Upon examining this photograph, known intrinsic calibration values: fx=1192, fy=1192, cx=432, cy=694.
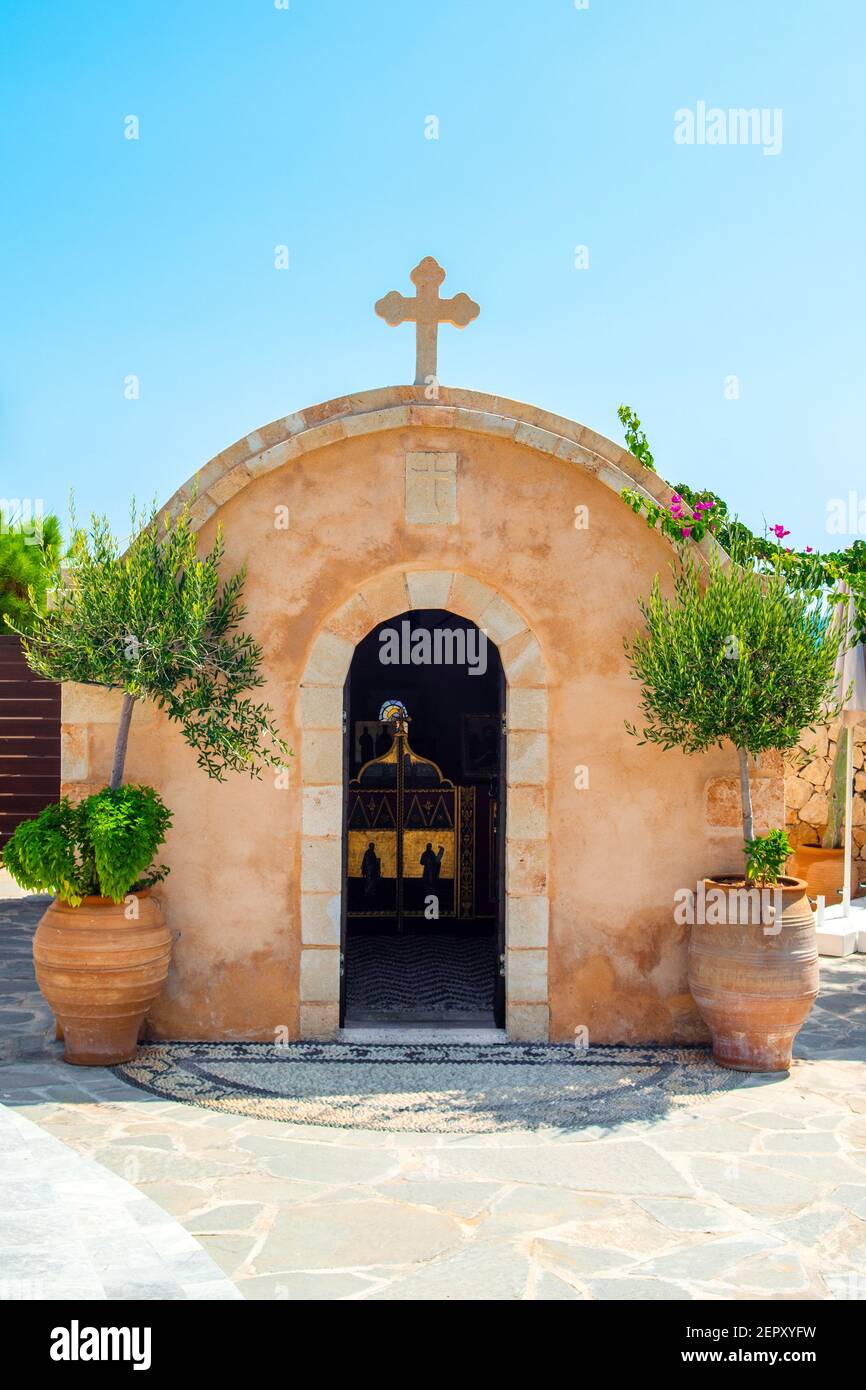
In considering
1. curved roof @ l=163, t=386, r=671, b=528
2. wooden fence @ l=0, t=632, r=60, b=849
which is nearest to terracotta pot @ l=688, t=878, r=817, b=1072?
curved roof @ l=163, t=386, r=671, b=528

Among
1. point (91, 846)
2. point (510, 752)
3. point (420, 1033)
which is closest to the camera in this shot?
point (91, 846)

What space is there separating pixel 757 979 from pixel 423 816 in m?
4.69

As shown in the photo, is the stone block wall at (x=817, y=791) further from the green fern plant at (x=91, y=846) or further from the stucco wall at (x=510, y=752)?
the green fern plant at (x=91, y=846)

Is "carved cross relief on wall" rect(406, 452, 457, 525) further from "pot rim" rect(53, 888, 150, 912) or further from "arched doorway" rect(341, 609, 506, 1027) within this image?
"pot rim" rect(53, 888, 150, 912)

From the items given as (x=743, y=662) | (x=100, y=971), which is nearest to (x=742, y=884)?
(x=743, y=662)

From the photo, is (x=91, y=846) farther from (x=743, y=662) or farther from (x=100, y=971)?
(x=743, y=662)

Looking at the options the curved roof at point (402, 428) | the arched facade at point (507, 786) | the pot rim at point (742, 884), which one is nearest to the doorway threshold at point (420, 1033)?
the arched facade at point (507, 786)

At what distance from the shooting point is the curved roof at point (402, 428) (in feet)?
22.5

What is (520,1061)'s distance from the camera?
6590mm

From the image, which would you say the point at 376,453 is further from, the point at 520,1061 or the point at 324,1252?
the point at 324,1252

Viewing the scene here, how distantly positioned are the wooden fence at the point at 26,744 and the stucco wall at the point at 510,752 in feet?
28.6

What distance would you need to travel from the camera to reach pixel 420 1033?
7051 mm
